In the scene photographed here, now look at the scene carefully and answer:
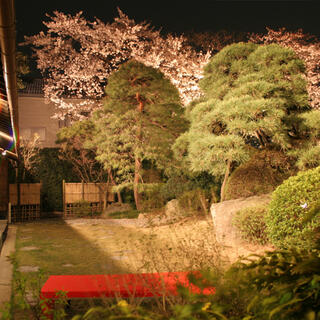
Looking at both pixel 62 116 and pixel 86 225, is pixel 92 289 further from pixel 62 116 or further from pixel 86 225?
pixel 62 116

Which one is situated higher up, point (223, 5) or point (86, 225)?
point (223, 5)

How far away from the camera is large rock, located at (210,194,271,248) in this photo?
21.7 ft

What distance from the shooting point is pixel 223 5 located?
18.7m

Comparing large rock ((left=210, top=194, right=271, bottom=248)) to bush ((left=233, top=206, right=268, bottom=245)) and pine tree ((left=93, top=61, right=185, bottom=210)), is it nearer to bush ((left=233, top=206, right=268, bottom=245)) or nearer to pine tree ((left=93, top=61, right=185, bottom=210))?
bush ((left=233, top=206, right=268, bottom=245))

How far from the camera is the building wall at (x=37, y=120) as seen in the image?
19453mm

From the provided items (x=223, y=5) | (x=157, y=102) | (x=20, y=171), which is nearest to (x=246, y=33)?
(x=223, y=5)

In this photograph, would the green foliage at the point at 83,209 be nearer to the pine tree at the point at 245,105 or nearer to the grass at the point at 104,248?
the grass at the point at 104,248

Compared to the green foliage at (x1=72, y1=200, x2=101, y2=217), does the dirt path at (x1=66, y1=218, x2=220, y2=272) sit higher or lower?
lower

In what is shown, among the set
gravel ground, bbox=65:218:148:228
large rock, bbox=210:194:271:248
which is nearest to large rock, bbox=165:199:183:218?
gravel ground, bbox=65:218:148:228

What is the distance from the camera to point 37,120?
19562mm

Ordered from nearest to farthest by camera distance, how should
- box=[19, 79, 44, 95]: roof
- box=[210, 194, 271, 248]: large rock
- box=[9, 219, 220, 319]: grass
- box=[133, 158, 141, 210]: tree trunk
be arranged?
box=[9, 219, 220, 319]: grass, box=[210, 194, 271, 248]: large rock, box=[133, 158, 141, 210]: tree trunk, box=[19, 79, 44, 95]: roof

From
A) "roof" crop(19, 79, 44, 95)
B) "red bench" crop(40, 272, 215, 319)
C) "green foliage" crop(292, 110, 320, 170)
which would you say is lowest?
"red bench" crop(40, 272, 215, 319)

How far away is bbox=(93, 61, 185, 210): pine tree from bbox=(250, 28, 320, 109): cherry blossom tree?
8040 mm

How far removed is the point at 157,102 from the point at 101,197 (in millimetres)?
4463
